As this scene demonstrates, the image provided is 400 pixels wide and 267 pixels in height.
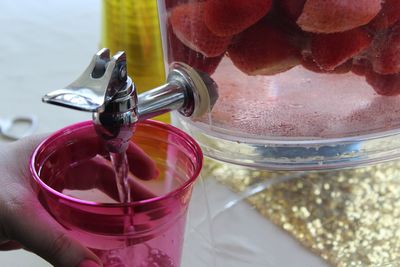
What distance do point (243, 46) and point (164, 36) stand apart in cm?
8

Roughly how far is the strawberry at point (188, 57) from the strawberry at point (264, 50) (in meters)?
0.01

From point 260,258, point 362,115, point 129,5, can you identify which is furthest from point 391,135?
point 129,5

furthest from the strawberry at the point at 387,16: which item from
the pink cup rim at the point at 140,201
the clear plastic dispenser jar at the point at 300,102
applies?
the pink cup rim at the point at 140,201

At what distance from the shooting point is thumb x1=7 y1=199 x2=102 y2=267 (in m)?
0.35

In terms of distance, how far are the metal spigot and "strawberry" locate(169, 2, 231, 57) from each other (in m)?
0.02

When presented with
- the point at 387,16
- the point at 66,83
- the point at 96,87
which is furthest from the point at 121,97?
the point at 66,83

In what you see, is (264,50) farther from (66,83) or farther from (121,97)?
(66,83)

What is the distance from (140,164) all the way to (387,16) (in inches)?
7.5

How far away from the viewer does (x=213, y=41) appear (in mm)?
357

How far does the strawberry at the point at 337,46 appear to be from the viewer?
34cm

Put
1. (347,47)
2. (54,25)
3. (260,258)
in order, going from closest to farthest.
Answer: (347,47), (260,258), (54,25)

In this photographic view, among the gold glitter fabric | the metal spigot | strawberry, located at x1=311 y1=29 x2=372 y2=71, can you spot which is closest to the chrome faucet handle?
the metal spigot

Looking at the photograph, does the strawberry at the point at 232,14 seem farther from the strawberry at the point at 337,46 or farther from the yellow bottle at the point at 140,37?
the yellow bottle at the point at 140,37

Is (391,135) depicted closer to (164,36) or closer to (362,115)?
(362,115)
